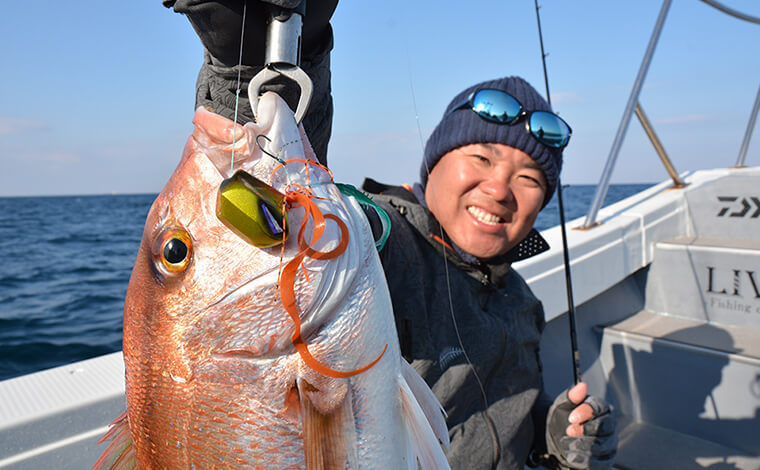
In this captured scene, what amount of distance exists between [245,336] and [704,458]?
3188 mm

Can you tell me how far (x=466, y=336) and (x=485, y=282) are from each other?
9.8 inches

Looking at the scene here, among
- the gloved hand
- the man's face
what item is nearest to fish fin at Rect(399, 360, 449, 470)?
the man's face

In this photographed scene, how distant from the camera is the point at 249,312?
2.68 feet

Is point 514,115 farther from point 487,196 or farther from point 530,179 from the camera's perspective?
point 487,196

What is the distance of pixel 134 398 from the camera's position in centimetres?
Result: 89

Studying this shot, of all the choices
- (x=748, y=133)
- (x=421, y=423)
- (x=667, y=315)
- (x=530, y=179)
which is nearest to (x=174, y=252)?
(x=421, y=423)

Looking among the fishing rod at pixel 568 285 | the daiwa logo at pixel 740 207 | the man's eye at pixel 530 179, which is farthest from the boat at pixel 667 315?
the man's eye at pixel 530 179

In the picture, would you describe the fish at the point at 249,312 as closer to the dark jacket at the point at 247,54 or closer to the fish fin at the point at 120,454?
the fish fin at the point at 120,454

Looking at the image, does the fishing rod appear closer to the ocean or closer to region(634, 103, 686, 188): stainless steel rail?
region(634, 103, 686, 188): stainless steel rail

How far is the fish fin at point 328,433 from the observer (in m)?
0.86

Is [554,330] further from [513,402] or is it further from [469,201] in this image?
[469,201]

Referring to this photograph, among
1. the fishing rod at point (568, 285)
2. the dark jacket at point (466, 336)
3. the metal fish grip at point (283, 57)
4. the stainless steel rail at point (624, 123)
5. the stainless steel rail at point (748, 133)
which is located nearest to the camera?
the metal fish grip at point (283, 57)

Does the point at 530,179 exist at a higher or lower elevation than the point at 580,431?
higher

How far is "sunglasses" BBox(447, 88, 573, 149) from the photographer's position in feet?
6.07
